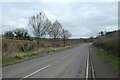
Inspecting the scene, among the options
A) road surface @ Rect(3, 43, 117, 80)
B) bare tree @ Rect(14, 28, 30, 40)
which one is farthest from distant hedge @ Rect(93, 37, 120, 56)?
bare tree @ Rect(14, 28, 30, 40)

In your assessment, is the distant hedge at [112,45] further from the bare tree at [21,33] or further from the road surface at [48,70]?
the bare tree at [21,33]

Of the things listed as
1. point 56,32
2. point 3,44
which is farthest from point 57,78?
point 56,32

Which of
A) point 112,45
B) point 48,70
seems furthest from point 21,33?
point 48,70

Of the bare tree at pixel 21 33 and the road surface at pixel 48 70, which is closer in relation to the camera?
the road surface at pixel 48 70

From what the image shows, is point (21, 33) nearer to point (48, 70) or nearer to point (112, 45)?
point (112, 45)

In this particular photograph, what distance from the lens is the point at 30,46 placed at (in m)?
61.6

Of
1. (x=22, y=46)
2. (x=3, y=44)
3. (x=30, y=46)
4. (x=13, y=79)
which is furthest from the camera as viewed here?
(x=30, y=46)

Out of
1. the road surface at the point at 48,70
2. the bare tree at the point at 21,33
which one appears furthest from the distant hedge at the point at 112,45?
the bare tree at the point at 21,33

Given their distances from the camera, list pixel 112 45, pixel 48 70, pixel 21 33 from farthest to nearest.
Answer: pixel 21 33, pixel 112 45, pixel 48 70

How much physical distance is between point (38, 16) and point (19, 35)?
41.8ft

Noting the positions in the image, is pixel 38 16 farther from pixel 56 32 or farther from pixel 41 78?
pixel 41 78

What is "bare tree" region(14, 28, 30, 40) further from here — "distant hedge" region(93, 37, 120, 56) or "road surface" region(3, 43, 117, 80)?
"road surface" region(3, 43, 117, 80)

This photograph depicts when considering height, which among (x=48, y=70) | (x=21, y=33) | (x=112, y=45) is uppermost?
(x=21, y=33)

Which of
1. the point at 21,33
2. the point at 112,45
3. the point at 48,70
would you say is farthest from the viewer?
the point at 21,33
